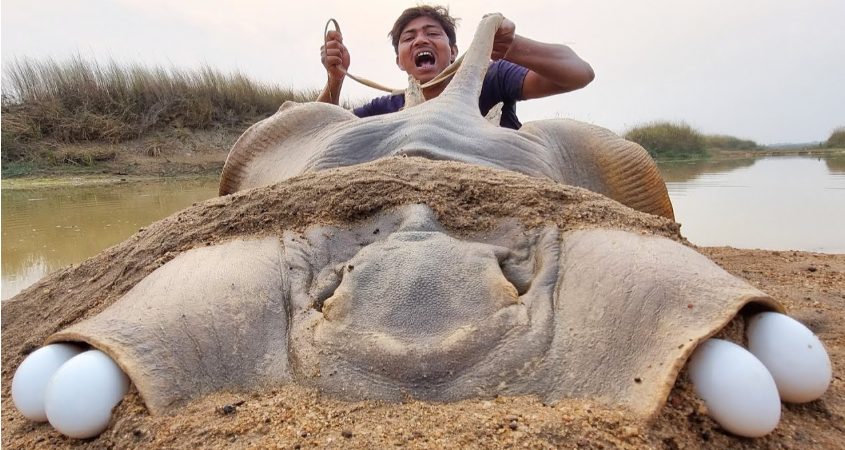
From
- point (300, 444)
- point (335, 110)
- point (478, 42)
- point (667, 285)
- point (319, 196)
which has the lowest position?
point (300, 444)

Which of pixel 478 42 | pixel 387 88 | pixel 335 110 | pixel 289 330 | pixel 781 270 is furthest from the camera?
pixel 387 88

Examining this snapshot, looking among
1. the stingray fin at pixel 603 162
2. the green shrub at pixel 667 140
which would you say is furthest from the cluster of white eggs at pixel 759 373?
the green shrub at pixel 667 140

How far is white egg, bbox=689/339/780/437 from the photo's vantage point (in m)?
1.02

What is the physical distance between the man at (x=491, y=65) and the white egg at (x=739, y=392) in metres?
2.69

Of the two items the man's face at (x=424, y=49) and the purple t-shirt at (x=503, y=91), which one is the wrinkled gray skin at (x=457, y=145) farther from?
the man's face at (x=424, y=49)

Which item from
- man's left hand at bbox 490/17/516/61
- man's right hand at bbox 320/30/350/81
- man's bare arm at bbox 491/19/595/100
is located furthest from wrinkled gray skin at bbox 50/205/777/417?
man's right hand at bbox 320/30/350/81

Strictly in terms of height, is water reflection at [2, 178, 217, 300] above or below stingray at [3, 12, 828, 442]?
below

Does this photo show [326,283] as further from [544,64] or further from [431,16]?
[431,16]

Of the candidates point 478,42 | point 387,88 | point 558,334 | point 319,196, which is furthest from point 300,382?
point 387,88

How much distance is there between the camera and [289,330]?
1.29 meters

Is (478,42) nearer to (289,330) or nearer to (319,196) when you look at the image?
(319,196)

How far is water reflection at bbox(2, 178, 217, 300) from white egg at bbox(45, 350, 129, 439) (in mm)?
2341

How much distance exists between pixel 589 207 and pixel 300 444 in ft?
3.37

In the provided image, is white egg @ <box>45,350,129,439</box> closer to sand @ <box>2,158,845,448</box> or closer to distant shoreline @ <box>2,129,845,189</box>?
sand @ <box>2,158,845,448</box>
